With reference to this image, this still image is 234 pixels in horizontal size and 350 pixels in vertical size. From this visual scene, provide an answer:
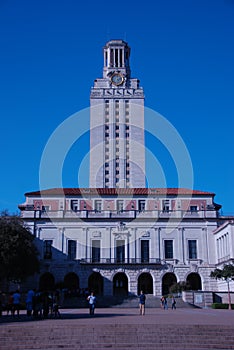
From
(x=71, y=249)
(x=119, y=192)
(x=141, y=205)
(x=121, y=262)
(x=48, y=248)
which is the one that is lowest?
(x=121, y=262)

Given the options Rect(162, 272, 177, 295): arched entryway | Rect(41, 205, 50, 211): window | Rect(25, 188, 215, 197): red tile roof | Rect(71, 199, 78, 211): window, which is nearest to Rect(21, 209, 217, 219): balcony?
Rect(41, 205, 50, 211): window

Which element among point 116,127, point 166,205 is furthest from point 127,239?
point 116,127

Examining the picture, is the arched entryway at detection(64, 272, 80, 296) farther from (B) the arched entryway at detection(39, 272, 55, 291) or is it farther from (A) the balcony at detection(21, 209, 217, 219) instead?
(A) the balcony at detection(21, 209, 217, 219)

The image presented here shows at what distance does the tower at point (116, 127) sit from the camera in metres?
93.0

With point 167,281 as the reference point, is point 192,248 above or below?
above

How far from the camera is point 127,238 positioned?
59.7 metres

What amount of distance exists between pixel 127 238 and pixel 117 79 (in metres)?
53.2

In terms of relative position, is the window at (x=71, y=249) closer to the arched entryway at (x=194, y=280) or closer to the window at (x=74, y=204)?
the window at (x=74, y=204)

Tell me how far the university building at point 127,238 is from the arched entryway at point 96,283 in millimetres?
131

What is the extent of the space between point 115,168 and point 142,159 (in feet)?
20.7

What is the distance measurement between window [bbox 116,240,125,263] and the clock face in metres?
52.2

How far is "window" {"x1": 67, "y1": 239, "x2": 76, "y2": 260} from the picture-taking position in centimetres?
5906

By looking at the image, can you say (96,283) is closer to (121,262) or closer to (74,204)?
(121,262)

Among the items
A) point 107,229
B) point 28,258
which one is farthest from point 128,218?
point 28,258
